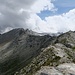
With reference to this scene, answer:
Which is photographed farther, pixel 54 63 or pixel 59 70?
pixel 54 63

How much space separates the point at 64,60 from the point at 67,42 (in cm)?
4216

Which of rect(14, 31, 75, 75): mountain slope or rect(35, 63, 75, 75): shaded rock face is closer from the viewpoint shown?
rect(35, 63, 75, 75): shaded rock face

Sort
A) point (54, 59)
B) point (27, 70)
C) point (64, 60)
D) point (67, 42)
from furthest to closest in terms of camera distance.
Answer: point (67, 42), point (27, 70), point (54, 59), point (64, 60)

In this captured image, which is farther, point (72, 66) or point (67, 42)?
point (67, 42)

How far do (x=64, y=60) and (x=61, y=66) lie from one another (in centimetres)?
1284

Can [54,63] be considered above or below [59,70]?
above

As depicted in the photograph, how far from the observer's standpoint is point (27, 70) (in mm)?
109438

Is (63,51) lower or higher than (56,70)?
higher

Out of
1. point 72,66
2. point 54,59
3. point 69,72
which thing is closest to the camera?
point 69,72

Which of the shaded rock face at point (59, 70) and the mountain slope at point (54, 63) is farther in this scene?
the mountain slope at point (54, 63)

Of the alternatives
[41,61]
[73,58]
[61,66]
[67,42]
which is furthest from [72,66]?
[67,42]

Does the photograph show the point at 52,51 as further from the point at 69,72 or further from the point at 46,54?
the point at 69,72

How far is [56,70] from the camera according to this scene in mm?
79188

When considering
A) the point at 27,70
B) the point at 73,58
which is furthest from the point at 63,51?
the point at 27,70
